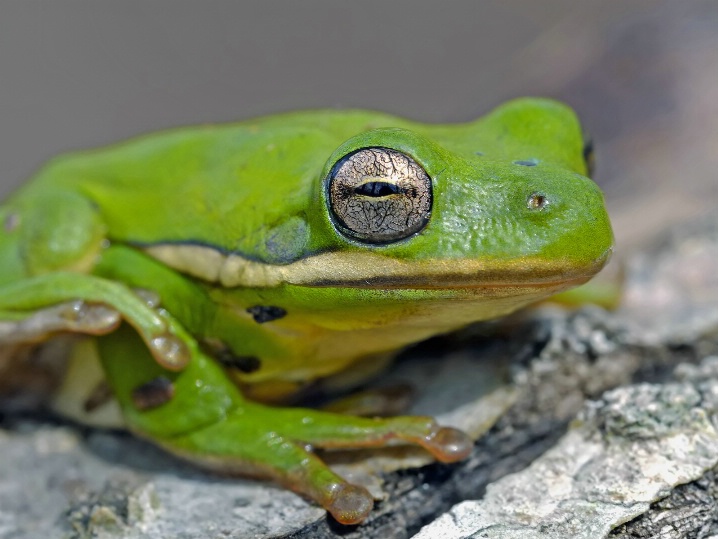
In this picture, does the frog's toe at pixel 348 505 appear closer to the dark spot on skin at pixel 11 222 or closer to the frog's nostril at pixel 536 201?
the frog's nostril at pixel 536 201

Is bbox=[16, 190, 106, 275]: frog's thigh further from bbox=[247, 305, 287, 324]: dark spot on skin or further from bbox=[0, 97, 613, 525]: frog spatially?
bbox=[247, 305, 287, 324]: dark spot on skin

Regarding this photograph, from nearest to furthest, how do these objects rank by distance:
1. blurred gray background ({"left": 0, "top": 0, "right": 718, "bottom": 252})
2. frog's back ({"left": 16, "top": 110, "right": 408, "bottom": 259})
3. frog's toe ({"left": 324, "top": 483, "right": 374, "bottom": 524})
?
frog's toe ({"left": 324, "top": 483, "right": 374, "bottom": 524}) < frog's back ({"left": 16, "top": 110, "right": 408, "bottom": 259}) < blurred gray background ({"left": 0, "top": 0, "right": 718, "bottom": 252})

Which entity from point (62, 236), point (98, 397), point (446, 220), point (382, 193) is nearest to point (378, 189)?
point (382, 193)

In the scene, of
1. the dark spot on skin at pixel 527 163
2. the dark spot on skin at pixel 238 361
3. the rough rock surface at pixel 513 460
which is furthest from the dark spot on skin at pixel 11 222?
the dark spot on skin at pixel 527 163

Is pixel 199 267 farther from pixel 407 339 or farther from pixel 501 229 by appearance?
pixel 501 229

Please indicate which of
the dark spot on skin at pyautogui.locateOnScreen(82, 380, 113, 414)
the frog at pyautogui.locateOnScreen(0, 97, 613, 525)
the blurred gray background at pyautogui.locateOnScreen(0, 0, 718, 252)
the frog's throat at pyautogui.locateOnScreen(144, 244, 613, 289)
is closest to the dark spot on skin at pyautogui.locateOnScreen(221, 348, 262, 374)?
the frog at pyautogui.locateOnScreen(0, 97, 613, 525)

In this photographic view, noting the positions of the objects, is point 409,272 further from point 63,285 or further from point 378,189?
point 63,285
